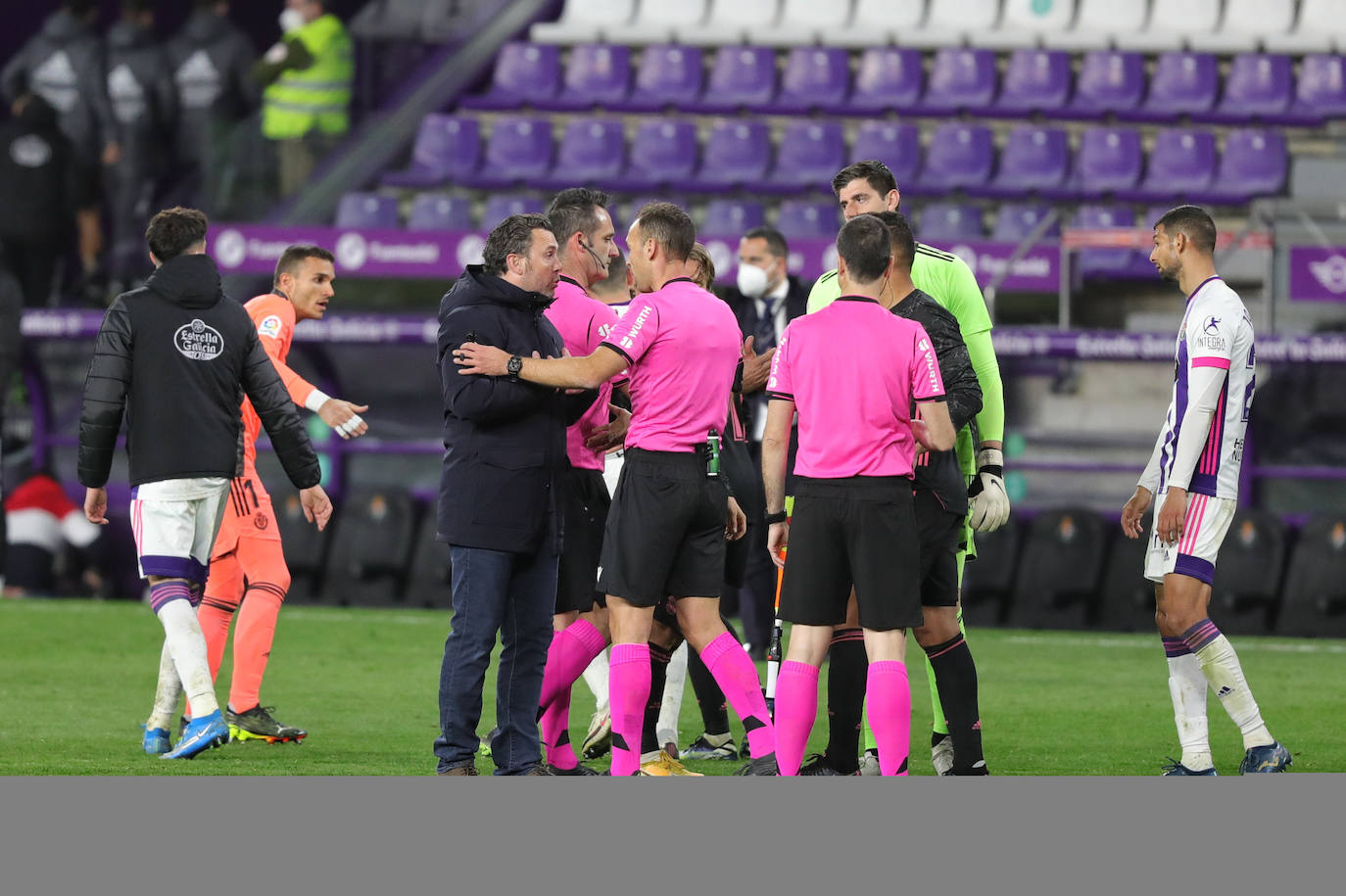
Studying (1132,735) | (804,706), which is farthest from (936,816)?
(1132,735)

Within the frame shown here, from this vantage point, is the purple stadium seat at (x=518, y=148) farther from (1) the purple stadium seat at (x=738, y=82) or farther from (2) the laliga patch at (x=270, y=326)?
(2) the laliga patch at (x=270, y=326)

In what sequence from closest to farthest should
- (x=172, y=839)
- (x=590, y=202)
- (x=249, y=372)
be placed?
1. (x=172, y=839)
2. (x=590, y=202)
3. (x=249, y=372)

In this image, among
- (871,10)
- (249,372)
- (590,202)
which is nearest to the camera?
(590,202)

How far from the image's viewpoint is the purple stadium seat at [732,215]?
1502cm

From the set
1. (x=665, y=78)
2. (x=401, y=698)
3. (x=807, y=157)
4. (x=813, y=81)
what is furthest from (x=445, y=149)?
(x=401, y=698)

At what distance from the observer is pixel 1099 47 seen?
1719 cm

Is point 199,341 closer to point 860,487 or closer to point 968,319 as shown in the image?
point 860,487

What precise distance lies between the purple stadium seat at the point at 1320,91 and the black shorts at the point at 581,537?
11581mm

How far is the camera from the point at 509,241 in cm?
566

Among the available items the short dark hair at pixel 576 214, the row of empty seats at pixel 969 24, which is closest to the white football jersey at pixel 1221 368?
Result: the short dark hair at pixel 576 214

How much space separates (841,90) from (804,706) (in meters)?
12.2

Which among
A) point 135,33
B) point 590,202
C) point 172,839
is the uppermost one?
point 135,33

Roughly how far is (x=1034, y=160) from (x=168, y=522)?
10.9 m

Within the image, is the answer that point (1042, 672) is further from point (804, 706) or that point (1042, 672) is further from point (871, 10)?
point (871, 10)
